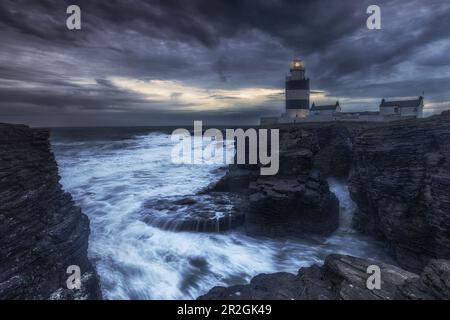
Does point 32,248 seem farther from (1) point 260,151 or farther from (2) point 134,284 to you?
(1) point 260,151

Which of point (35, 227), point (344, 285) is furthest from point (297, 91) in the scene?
point (35, 227)

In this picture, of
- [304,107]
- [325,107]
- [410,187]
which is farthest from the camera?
[325,107]

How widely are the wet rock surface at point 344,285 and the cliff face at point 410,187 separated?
4154 mm

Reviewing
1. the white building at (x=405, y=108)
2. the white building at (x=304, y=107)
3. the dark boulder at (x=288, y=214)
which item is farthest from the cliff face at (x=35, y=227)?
the white building at (x=405, y=108)

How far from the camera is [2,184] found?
23.4 ft

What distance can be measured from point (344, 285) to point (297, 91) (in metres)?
39.9

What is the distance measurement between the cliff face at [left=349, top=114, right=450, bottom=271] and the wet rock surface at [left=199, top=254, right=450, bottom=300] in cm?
415

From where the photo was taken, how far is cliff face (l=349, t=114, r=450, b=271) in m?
9.91

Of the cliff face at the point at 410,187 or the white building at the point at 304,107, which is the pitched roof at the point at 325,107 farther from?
the cliff face at the point at 410,187

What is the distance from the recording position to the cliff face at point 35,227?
20.7ft

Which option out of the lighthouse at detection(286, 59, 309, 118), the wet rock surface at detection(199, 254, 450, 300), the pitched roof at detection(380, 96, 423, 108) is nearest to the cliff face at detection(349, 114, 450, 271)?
the wet rock surface at detection(199, 254, 450, 300)

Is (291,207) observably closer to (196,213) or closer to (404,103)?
(196,213)

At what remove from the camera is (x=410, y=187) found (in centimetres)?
1155
